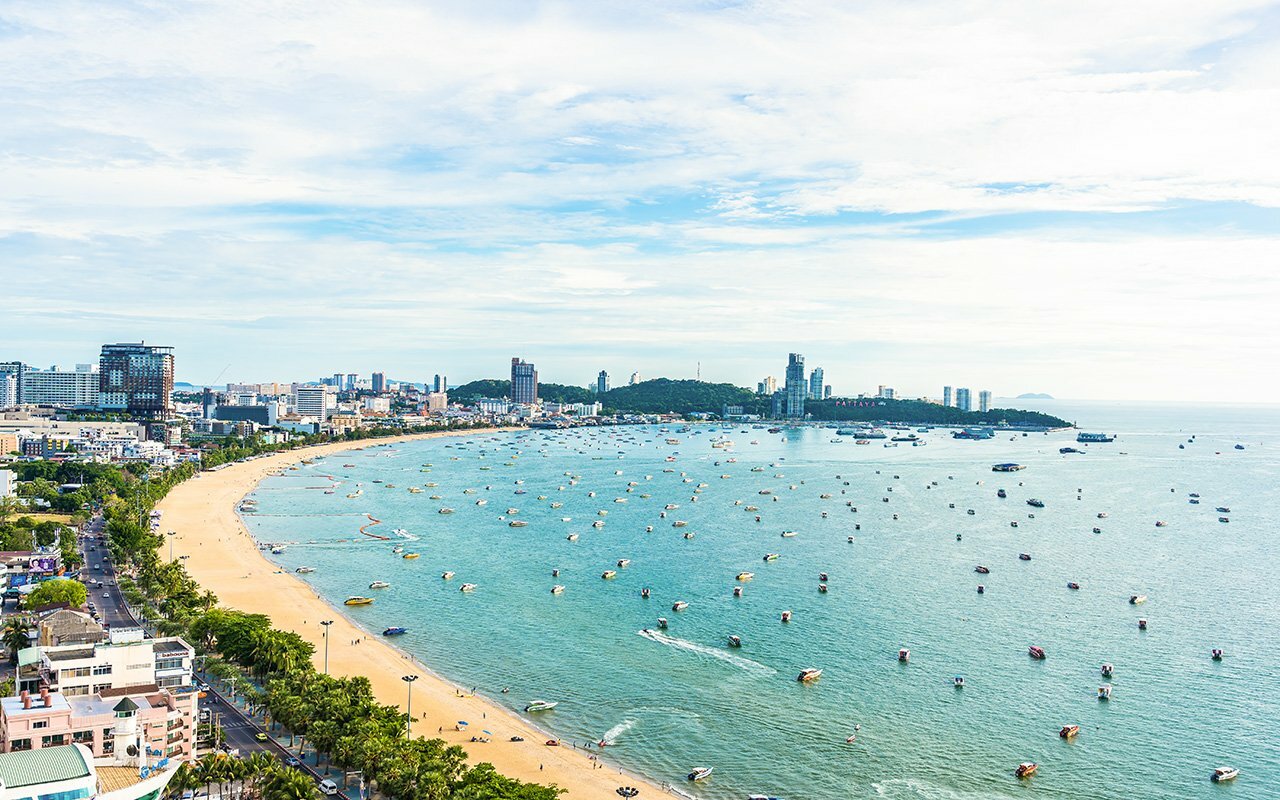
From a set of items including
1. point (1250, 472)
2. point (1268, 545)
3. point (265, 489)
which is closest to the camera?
point (1268, 545)

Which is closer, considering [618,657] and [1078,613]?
[618,657]

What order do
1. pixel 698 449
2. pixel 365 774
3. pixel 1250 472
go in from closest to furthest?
pixel 365 774 < pixel 1250 472 < pixel 698 449

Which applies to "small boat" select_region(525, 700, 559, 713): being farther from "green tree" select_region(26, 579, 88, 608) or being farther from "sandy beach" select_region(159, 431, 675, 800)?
"green tree" select_region(26, 579, 88, 608)

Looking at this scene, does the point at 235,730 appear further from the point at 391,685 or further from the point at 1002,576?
the point at 1002,576

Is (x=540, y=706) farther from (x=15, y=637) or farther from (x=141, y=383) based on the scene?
(x=141, y=383)

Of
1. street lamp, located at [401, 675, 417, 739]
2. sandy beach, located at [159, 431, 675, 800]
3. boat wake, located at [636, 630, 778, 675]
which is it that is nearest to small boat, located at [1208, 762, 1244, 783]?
boat wake, located at [636, 630, 778, 675]

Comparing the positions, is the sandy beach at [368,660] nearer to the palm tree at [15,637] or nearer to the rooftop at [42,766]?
the palm tree at [15,637]

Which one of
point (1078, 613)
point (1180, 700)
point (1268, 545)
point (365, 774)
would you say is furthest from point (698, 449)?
point (365, 774)
